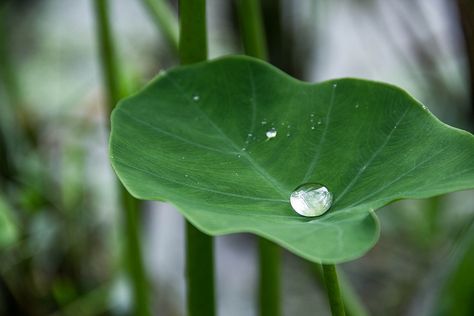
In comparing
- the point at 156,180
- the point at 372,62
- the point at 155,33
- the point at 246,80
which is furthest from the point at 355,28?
the point at 156,180

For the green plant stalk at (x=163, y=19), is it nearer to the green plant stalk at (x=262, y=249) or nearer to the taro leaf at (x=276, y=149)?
the green plant stalk at (x=262, y=249)

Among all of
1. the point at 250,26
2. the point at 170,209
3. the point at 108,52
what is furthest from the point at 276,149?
the point at 170,209

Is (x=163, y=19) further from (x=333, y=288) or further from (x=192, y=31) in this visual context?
(x=333, y=288)

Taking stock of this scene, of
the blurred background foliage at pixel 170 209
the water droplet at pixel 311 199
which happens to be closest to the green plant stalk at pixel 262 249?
the blurred background foliage at pixel 170 209

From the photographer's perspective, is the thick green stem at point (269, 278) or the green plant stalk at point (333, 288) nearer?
the green plant stalk at point (333, 288)

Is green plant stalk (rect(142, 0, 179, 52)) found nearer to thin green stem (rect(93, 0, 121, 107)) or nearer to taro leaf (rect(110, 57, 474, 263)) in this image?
Answer: thin green stem (rect(93, 0, 121, 107))

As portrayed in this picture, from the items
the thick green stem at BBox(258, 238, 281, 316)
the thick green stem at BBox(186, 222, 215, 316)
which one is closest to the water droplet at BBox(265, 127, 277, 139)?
the thick green stem at BBox(186, 222, 215, 316)
